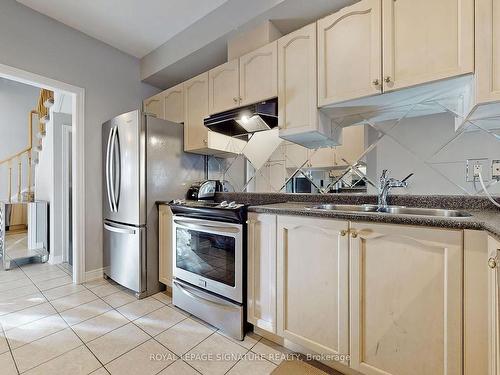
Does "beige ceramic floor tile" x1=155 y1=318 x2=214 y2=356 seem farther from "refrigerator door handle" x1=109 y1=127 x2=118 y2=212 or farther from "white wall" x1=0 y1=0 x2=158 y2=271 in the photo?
"white wall" x1=0 y1=0 x2=158 y2=271

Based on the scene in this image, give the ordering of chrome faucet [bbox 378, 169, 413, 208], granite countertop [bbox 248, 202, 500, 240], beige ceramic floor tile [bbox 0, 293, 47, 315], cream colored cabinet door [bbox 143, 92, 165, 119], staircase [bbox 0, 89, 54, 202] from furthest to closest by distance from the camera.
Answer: staircase [bbox 0, 89, 54, 202] → cream colored cabinet door [bbox 143, 92, 165, 119] → beige ceramic floor tile [bbox 0, 293, 47, 315] → chrome faucet [bbox 378, 169, 413, 208] → granite countertop [bbox 248, 202, 500, 240]

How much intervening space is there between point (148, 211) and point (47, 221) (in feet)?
7.25

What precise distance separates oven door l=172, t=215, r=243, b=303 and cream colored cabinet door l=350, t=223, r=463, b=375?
0.75 m

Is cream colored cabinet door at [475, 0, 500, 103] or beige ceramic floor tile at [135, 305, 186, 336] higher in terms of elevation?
cream colored cabinet door at [475, 0, 500, 103]

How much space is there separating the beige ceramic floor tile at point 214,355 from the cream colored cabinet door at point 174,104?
2.11m

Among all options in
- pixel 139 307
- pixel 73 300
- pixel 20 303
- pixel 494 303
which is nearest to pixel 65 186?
pixel 20 303

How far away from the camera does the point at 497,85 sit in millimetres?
1112

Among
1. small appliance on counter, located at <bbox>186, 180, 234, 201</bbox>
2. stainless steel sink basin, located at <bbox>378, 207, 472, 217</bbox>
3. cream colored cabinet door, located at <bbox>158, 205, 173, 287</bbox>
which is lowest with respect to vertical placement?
cream colored cabinet door, located at <bbox>158, 205, 173, 287</bbox>

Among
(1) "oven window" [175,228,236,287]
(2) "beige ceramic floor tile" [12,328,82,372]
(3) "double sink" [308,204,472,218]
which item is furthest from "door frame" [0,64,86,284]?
(3) "double sink" [308,204,472,218]

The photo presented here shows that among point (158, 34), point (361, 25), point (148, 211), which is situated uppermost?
point (158, 34)

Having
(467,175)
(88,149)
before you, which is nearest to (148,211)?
(88,149)

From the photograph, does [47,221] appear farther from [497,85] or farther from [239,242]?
[497,85]

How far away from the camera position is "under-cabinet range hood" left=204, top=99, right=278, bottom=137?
6.14ft

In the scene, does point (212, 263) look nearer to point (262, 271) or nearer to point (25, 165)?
point (262, 271)
